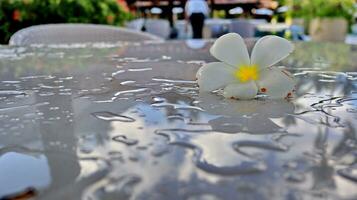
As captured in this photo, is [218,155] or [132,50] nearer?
[218,155]

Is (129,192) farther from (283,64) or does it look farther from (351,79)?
(283,64)

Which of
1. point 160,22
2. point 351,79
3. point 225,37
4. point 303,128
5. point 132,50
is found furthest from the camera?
point 160,22

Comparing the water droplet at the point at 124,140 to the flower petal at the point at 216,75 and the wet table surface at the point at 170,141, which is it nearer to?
the wet table surface at the point at 170,141

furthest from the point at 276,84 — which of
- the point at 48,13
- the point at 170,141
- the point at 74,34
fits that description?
the point at 48,13

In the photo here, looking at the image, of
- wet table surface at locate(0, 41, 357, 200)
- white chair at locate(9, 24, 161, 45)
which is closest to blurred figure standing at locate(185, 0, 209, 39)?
white chair at locate(9, 24, 161, 45)

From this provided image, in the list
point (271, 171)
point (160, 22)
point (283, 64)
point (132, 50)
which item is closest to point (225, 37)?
point (271, 171)

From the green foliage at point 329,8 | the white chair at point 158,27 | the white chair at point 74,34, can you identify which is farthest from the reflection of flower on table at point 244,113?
the white chair at point 158,27

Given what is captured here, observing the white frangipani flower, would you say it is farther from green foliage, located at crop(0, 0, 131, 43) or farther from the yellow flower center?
green foliage, located at crop(0, 0, 131, 43)

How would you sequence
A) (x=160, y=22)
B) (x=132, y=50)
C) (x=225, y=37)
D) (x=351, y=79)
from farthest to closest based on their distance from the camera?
1. (x=160, y=22)
2. (x=132, y=50)
3. (x=351, y=79)
4. (x=225, y=37)
